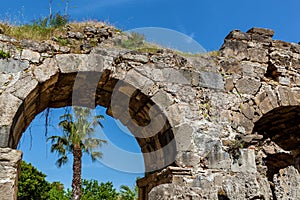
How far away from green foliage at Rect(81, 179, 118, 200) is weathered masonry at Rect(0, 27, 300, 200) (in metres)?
13.3

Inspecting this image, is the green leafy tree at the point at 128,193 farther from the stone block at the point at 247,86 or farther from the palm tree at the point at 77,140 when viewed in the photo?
the stone block at the point at 247,86

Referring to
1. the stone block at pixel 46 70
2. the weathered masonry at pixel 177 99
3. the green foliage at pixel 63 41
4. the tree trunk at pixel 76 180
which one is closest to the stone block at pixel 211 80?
the weathered masonry at pixel 177 99

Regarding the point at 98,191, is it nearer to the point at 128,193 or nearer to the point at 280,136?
the point at 128,193

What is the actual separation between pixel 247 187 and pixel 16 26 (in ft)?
13.6

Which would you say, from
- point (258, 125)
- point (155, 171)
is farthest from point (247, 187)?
point (258, 125)

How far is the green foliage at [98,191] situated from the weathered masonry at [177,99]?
525 inches

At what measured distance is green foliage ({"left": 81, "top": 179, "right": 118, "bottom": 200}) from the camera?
19547 mm

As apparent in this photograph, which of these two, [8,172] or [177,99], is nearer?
[8,172]

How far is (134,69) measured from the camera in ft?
19.0

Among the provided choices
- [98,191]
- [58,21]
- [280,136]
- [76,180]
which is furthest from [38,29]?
[98,191]

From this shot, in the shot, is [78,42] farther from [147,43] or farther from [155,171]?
[155,171]

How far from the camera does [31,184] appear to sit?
20.5 m

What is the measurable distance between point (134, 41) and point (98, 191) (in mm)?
15048

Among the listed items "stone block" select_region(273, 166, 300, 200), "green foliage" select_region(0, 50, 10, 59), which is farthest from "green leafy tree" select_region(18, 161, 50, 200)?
"green foliage" select_region(0, 50, 10, 59)
